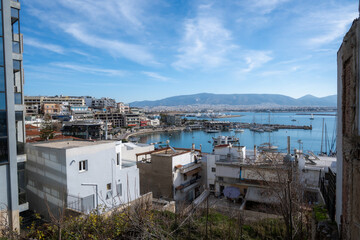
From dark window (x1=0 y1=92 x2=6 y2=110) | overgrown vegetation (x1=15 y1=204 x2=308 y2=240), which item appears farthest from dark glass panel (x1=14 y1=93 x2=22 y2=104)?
overgrown vegetation (x1=15 y1=204 x2=308 y2=240)

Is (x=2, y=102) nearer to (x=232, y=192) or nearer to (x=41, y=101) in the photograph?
(x=232, y=192)

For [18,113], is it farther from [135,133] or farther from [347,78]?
[135,133]

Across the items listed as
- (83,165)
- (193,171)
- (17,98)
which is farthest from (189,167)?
(17,98)

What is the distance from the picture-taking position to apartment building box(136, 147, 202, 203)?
1420cm

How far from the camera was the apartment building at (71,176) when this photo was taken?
7570 millimetres

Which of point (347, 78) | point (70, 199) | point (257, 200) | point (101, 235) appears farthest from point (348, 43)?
point (257, 200)

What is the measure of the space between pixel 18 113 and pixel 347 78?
27.9 ft

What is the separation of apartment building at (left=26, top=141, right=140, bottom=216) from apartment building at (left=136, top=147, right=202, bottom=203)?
17.1ft

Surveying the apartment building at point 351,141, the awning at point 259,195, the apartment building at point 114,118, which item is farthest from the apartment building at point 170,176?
the apartment building at point 114,118

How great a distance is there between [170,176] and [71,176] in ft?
23.9

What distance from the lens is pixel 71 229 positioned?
16.6 ft

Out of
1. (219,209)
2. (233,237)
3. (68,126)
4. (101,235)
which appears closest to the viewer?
(101,235)

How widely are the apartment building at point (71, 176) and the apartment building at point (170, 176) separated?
205 inches

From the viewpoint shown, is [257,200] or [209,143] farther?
[209,143]
